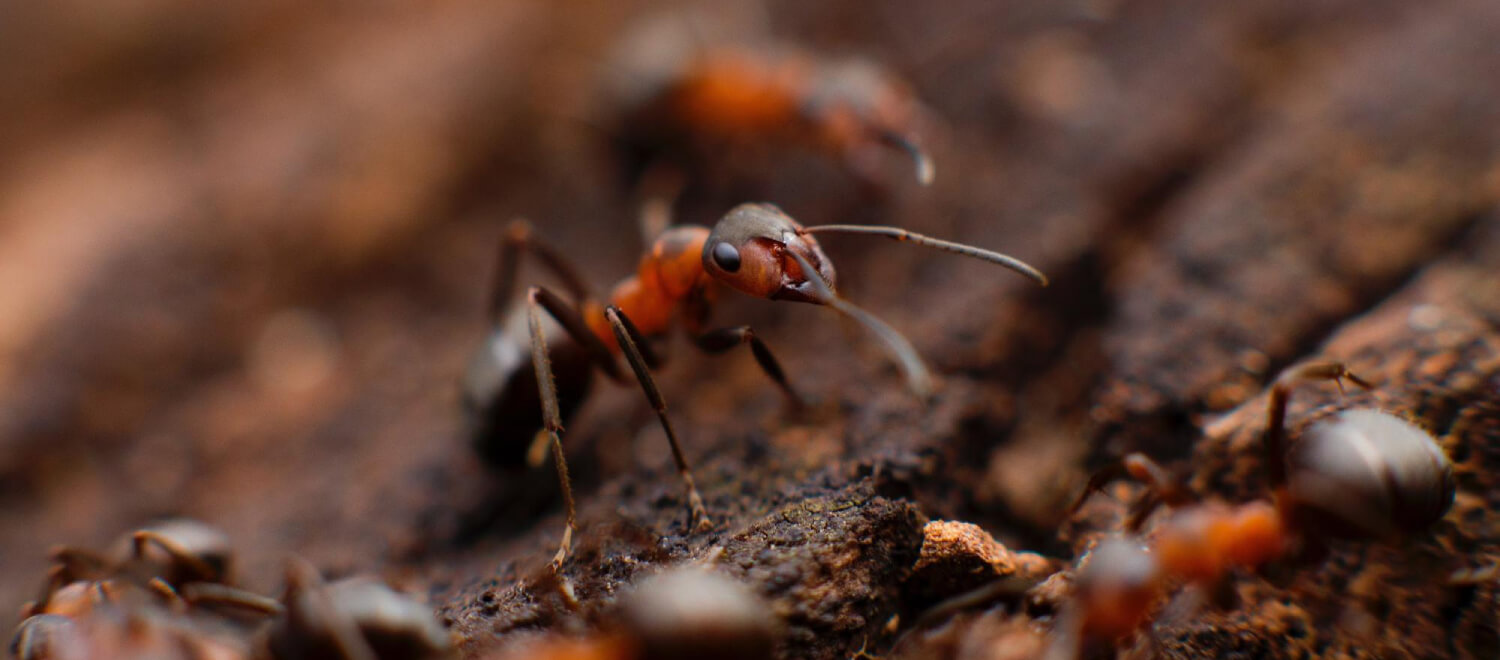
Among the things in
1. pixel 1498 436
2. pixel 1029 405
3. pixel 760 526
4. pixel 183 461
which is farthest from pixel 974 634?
pixel 183 461

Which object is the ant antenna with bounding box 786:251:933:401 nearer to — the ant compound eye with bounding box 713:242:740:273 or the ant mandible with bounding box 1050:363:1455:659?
the ant compound eye with bounding box 713:242:740:273

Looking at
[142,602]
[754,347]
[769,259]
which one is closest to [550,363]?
[754,347]

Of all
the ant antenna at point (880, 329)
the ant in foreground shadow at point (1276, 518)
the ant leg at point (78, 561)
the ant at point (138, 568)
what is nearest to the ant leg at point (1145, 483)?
the ant in foreground shadow at point (1276, 518)

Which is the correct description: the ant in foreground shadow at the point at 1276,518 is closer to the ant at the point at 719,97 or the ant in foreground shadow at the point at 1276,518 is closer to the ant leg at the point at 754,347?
the ant leg at the point at 754,347

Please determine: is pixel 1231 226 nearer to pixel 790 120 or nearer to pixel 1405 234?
pixel 1405 234

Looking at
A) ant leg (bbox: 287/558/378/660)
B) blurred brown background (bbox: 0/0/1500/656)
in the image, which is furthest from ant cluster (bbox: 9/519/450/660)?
blurred brown background (bbox: 0/0/1500/656)
